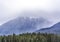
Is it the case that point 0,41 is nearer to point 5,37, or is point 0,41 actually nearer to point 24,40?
point 5,37

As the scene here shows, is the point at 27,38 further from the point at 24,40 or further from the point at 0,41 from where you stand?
the point at 0,41

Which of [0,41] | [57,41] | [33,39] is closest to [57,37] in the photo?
[57,41]

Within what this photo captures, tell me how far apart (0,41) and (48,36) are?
20.1 metres

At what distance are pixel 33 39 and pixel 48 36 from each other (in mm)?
6749

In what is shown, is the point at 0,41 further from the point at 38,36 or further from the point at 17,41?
the point at 38,36

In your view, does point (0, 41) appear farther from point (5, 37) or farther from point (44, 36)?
point (44, 36)

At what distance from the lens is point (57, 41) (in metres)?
103

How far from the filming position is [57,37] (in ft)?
344

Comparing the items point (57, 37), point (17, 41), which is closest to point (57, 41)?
point (57, 37)

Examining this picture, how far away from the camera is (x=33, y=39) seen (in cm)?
10200

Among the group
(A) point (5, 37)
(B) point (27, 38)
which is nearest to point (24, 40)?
(B) point (27, 38)

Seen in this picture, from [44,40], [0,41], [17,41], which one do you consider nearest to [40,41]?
[44,40]

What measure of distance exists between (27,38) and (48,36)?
886 centimetres

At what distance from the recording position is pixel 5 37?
103875mm
